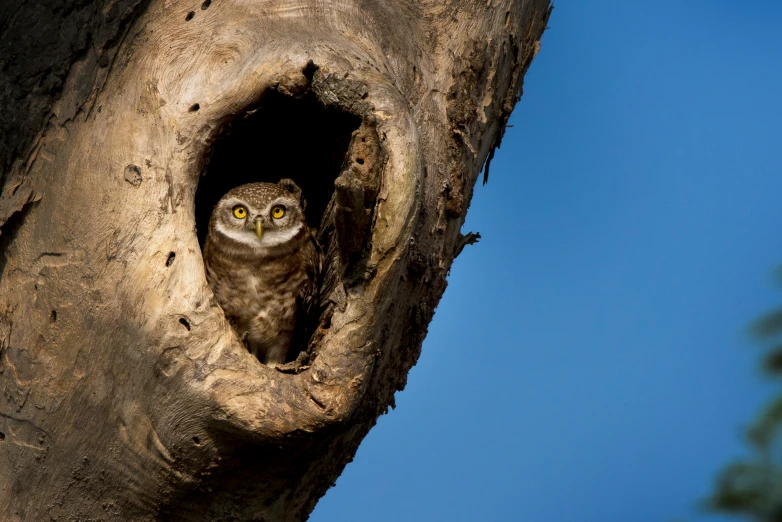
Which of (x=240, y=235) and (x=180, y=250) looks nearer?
(x=180, y=250)

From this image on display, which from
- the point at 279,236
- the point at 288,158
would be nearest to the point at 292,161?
the point at 288,158

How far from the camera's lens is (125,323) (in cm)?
290

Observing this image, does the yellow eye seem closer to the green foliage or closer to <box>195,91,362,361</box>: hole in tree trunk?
<box>195,91,362,361</box>: hole in tree trunk

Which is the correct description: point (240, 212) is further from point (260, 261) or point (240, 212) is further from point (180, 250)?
point (180, 250)

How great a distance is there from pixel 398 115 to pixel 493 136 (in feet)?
3.74

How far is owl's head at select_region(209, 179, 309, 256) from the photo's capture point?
3666 mm

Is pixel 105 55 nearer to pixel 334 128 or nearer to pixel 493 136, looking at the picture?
pixel 334 128

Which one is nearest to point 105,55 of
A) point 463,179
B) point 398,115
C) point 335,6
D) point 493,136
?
point 335,6

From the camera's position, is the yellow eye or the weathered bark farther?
the yellow eye

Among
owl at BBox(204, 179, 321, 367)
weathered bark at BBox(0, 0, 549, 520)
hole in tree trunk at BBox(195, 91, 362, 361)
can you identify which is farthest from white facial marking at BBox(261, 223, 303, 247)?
weathered bark at BBox(0, 0, 549, 520)

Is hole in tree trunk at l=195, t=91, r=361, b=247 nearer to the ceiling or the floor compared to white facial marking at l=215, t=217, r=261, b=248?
nearer to the ceiling

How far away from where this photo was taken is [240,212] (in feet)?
12.1

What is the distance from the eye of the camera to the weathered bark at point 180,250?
280 cm

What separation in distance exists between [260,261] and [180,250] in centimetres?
84
